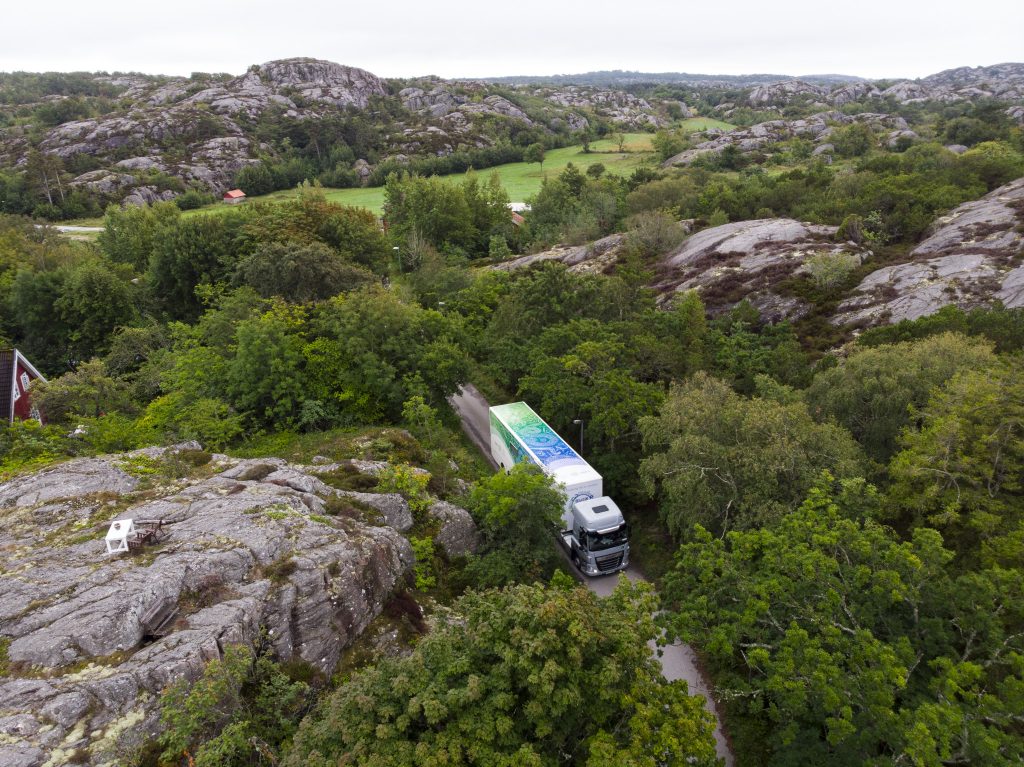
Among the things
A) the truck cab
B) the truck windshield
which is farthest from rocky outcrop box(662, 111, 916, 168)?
the truck windshield

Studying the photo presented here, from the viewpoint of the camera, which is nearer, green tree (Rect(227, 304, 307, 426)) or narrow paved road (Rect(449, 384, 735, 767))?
narrow paved road (Rect(449, 384, 735, 767))

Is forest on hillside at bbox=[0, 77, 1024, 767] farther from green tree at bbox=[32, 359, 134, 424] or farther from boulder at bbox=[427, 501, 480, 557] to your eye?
boulder at bbox=[427, 501, 480, 557]

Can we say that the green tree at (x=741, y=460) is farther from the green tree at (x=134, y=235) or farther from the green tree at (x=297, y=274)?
the green tree at (x=134, y=235)

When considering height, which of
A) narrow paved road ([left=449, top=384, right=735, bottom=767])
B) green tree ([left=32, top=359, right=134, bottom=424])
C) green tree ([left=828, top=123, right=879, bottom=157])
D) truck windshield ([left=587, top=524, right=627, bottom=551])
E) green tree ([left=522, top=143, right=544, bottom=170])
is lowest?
narrow paved road ([left=449, top=384, right=735, bottom=767])

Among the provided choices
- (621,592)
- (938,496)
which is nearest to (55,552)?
(621,592)

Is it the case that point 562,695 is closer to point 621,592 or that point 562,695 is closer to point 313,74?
point 621,592
